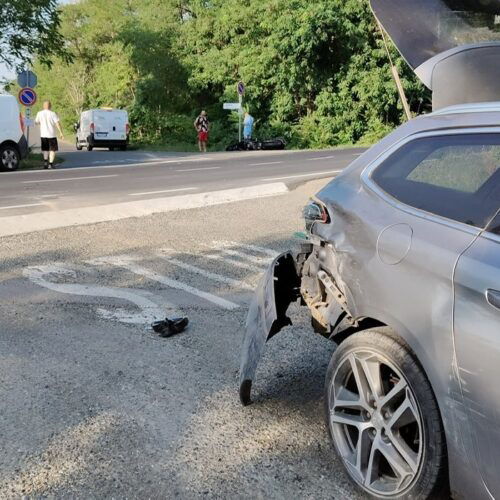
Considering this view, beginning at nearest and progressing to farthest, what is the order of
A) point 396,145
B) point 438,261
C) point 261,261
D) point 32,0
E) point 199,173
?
point 438,261 < point 396,145 < point 261,261 < point 199,173 < point 32,0

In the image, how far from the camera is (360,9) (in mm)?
32125

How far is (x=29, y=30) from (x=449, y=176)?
68.2 feet

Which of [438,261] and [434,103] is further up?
[434,103]

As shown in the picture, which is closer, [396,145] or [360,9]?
[396,145]

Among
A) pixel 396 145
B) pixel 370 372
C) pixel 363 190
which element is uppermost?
pixel 396 145

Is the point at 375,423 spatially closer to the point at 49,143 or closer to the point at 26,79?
the point at 49,143

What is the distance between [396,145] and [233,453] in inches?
66.6

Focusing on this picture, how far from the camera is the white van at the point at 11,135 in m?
16.6

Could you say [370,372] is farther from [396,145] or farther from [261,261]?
[261,261]

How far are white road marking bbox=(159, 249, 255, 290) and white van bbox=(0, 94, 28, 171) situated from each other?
11.3 meters

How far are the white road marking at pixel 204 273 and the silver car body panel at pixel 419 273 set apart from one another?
9.37ft

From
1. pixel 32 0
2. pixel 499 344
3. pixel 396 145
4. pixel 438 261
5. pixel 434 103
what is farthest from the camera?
pixel 32 0

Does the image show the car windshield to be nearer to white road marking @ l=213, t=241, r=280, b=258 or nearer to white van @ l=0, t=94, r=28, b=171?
white road marking @ l=213, t=241, r=280, b=258

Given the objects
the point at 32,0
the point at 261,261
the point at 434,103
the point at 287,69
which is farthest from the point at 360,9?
the point at 434,103
